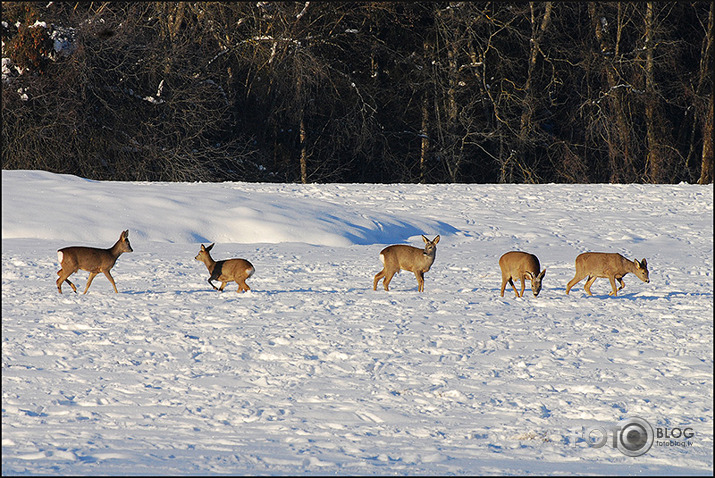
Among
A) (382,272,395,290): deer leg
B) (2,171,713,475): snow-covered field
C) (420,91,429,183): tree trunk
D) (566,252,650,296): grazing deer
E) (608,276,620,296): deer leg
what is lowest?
(2,171,713,475): snow-covered field

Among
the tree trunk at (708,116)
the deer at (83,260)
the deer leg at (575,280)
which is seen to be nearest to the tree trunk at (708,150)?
the tree trunk at (708,116)

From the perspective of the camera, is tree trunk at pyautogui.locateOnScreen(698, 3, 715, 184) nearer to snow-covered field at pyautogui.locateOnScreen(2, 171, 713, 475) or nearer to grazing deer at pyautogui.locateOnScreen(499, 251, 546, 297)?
snow-covered field at pyautogui.locateOnScreen(2, 171, 713, 475)

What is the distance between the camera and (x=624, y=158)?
30.2m

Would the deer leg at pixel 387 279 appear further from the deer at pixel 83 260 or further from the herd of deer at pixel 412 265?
the deer at pixel 83 260

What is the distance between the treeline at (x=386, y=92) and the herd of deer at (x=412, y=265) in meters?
17.5

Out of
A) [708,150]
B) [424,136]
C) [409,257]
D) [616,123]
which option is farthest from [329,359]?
[708,150]

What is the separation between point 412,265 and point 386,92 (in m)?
20.4

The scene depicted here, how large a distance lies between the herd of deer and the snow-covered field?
0.75 ft

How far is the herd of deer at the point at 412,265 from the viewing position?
10258 mm

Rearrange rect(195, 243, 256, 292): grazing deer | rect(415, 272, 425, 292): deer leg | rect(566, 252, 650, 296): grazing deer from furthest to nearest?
rect(415, 272, 425, 292): deer leg < rect(566, 252, 650, 296): grazing deer < rect(195, 243, 256, 292): grazing deer

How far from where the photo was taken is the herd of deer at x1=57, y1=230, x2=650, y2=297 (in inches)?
404

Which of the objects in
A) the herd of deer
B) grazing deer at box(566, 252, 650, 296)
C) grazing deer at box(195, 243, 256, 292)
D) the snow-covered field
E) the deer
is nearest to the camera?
the snow-covered field

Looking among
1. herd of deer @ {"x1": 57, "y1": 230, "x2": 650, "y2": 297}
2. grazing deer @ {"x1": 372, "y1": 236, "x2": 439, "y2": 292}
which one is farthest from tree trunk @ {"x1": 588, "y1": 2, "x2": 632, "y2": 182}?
grazing deer @ {"x1": 372, "y1": 236, "x2": 439, "y2": 292}

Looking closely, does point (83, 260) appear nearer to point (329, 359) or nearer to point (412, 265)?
point (329, 359)
